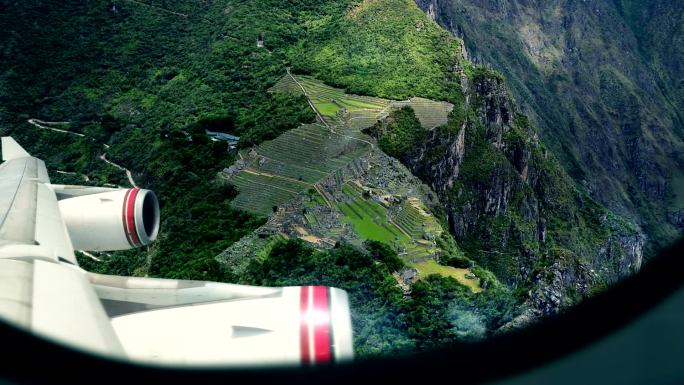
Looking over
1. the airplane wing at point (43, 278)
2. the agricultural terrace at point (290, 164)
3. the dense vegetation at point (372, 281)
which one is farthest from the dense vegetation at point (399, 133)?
the airplane wing at point (43, 278)

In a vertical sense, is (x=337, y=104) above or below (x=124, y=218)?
below

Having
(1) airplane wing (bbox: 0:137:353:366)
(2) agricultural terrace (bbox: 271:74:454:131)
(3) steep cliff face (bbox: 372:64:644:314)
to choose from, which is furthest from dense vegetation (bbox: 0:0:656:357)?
(1) airplane wing (bbox: 0:137:353:366)

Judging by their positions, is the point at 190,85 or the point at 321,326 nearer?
the point at 321,326

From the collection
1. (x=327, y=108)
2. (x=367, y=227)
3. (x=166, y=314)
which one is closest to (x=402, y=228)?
(x=367, y=227)

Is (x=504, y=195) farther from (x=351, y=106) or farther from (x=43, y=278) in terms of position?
(x=43, y=278)

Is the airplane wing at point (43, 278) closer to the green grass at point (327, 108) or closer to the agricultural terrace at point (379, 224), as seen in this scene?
the agricultural terrace at point (379, 224)

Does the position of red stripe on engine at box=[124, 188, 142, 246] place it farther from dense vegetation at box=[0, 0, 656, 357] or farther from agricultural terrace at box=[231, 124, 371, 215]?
agricultural terrace at box=[231, 124, 371, 215]

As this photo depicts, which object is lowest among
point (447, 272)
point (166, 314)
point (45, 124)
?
point (45, 124)

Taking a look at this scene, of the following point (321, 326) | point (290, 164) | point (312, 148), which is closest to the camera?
point (321, 326)
